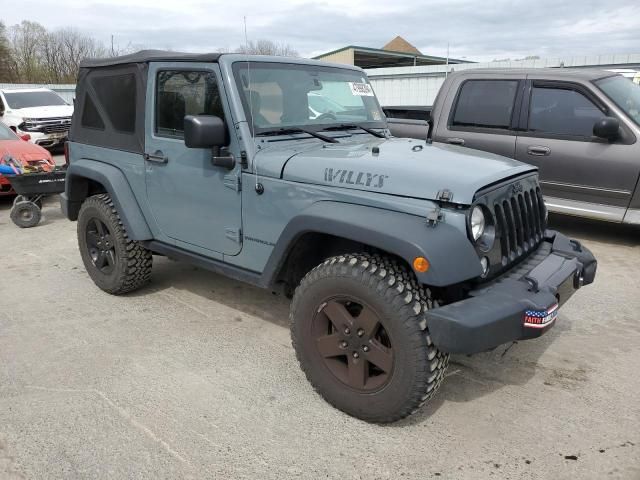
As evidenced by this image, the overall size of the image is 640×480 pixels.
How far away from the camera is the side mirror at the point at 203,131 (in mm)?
3066

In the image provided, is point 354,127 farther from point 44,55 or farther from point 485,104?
point 44,55

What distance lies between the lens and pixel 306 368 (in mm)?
2980

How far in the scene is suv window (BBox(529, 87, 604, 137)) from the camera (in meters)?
5.80

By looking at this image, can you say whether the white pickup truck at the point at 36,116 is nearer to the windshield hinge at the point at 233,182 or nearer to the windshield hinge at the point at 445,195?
the windshield hinge at the point at 233,182

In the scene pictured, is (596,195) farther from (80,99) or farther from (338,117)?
(80,99)

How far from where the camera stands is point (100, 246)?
453 centimetres

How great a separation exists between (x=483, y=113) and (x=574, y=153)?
3.78ft

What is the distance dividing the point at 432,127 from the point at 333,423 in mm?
4630

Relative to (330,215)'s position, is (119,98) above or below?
above

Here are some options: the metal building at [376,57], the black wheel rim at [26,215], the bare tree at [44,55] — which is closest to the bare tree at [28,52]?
the bare tree at [44,55]

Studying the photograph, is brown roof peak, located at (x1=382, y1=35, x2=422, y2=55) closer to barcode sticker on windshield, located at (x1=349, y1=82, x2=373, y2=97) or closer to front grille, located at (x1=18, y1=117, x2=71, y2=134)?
front grille, located at (x1=18, y1=117, x2=71, y2=134)

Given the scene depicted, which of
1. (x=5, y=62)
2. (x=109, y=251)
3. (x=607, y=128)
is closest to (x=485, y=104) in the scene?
(x=607, y=128)

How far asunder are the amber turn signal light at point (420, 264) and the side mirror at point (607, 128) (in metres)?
4.08

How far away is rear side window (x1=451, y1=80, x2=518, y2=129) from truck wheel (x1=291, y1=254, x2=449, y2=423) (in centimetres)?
423
